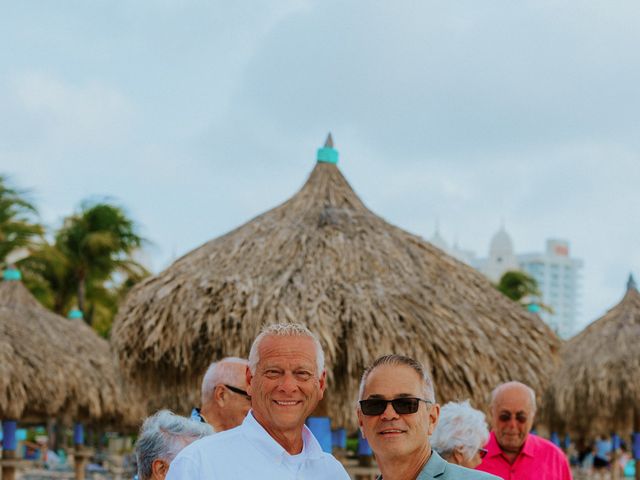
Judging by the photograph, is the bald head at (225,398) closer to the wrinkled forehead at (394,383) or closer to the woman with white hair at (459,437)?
the woman with white hair at (459,437)

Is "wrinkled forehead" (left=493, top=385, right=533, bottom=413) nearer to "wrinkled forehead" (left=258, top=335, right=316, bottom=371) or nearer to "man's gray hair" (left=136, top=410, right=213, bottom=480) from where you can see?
"man's gray hair" (left=136, top=410, right=213, bottom=480)

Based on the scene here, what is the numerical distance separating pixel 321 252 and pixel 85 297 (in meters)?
28.6

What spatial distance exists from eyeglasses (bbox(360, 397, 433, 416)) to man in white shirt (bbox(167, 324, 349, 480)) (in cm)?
23

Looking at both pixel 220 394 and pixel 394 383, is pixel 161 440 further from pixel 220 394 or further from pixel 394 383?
pixel 394 383

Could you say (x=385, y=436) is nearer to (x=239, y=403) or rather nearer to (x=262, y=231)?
(x=239, y=403)

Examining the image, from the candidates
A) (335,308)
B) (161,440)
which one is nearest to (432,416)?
(161,440)

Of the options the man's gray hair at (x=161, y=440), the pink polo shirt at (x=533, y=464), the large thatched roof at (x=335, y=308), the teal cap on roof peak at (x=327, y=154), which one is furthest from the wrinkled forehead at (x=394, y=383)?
the teal cap on roof peak at (x=327, y=154)

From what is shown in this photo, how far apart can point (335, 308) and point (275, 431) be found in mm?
4546

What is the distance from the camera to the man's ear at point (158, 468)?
334cm

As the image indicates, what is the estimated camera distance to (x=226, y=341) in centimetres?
724

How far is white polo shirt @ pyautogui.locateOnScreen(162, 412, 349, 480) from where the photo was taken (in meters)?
2.62

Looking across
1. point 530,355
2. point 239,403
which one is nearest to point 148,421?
point 239,403

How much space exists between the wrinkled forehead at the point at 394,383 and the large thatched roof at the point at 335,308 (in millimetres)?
4381

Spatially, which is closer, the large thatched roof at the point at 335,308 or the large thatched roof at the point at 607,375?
the large thatched roof at the point at 335,308
